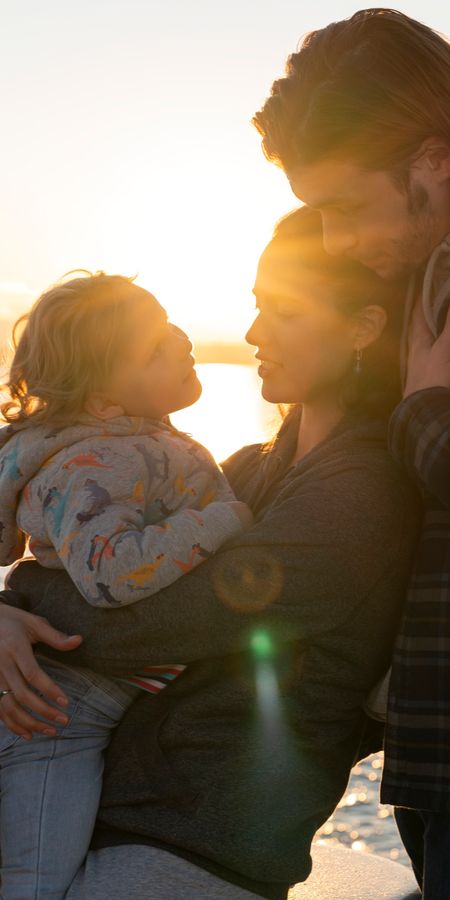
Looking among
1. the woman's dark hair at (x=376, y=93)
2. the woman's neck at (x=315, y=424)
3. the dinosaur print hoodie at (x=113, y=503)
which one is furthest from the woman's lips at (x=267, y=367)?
the woman's dark hair at (x=376, y=93)

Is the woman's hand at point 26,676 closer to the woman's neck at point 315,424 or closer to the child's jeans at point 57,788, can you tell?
the child's jeans at point 57,788

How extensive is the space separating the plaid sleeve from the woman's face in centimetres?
47

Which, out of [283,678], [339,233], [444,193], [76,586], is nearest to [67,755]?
[76,586]

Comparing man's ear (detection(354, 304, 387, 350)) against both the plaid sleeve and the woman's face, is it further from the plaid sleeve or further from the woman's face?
the plaid sleeve

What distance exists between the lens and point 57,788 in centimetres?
215

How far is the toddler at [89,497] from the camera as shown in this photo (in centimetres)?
209

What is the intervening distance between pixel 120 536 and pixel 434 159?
1.14 metres

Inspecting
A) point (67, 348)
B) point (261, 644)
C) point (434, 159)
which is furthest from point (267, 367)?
point (261, 644)

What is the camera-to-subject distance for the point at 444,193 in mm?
2246

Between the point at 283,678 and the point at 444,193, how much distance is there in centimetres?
116

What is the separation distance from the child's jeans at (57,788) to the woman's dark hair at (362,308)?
2.94 ft

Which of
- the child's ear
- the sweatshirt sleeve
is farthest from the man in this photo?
the child's ear

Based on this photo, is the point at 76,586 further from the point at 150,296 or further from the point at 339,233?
the point at 339,233

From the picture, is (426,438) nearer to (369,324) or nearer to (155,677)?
(369,324)
